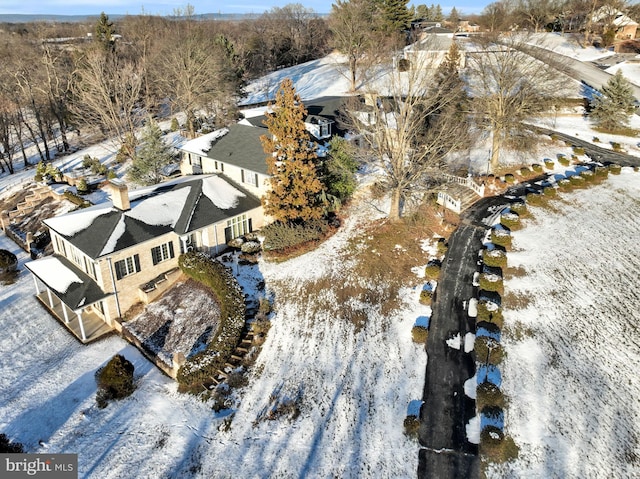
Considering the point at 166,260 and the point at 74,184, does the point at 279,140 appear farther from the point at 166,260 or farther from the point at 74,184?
the point at 74,184

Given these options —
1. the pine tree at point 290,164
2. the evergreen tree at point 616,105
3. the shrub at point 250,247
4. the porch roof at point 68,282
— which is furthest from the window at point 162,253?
the evergreen tree at point 616,105

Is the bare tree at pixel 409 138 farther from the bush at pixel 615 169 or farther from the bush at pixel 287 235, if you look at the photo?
the bush at pixel 615 169

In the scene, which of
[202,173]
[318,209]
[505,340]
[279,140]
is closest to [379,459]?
[505,340]

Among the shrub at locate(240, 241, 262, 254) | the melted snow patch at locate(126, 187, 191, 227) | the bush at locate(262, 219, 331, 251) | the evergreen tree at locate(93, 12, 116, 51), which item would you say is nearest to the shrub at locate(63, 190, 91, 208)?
the melted snow patch at locate(126, 187, 191, 227)

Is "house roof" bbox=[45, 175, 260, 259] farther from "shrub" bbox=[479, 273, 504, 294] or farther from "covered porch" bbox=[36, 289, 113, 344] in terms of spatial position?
"shrub" bbox=[479, 273, 504, 294]

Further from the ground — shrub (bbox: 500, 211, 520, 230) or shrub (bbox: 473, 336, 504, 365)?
shrub (bbox: 500, 211, 520, 230)

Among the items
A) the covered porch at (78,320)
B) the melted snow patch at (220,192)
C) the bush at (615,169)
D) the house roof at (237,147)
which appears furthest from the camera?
the bush at (615,169)
